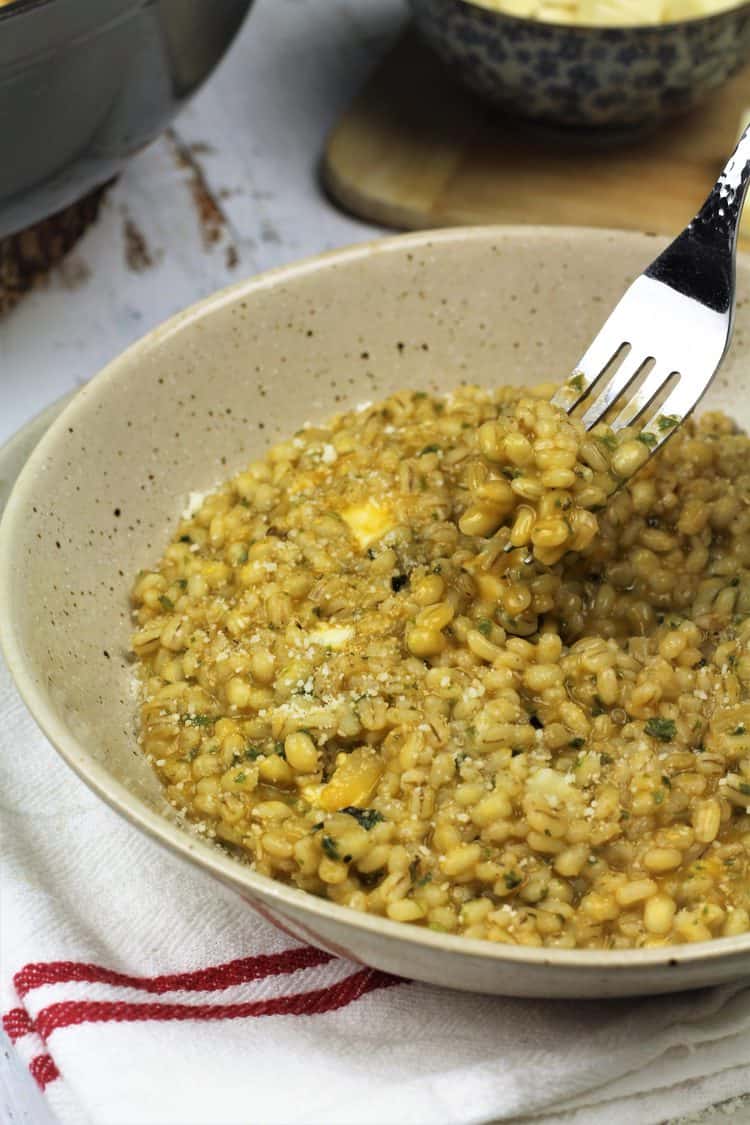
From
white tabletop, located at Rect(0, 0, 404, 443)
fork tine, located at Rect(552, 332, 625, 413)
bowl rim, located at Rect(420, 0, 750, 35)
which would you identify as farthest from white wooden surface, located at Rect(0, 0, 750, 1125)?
fork tine, located at Rect(552, 332, 625, 413)

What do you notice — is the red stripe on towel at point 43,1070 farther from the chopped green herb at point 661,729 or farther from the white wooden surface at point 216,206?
the white wooden surface at point 216,206

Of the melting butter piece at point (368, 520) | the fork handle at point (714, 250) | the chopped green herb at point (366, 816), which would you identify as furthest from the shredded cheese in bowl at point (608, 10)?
the chopped green herb at point (366, 816)

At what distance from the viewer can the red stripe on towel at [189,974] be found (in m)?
2.77

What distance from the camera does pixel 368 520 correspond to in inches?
133

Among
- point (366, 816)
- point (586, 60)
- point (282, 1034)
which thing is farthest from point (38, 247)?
point (282, 1034)

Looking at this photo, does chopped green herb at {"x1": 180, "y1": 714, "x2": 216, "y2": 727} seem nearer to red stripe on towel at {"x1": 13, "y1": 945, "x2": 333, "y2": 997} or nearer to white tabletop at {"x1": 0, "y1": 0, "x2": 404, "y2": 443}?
red stripe on towel at {"x1": 13, "y1": 945, "x2": 333, "y2": 997}

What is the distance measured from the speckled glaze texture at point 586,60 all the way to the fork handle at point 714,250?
4.91ft

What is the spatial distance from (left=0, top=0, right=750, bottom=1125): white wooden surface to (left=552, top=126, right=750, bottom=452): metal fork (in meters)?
2.05

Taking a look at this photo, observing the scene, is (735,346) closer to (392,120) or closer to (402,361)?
(402,361)

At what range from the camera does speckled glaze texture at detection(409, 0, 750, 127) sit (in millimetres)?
4504

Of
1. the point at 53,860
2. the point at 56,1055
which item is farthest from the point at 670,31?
the point at 56,1055

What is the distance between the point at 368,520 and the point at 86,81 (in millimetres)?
1479

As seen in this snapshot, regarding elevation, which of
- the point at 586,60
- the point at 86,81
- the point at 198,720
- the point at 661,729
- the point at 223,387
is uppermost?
the point at 86,81

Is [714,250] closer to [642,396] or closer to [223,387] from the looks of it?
[642,396]
